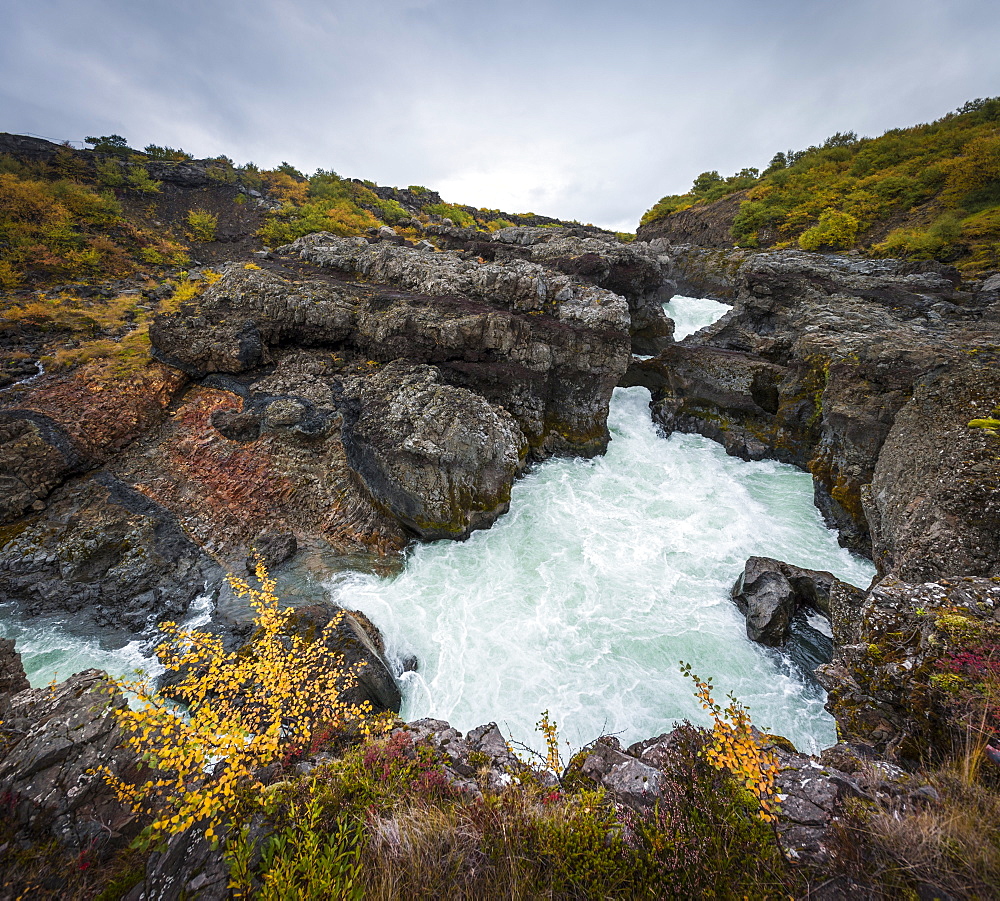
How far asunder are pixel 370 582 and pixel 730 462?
1841cm

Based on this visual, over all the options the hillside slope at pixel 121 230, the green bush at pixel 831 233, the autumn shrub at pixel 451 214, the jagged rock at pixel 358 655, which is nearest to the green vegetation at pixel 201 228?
the hillside slope at pixel 121 230

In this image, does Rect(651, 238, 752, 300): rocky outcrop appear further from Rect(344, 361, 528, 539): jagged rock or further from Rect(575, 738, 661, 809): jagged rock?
Rect(575, 738, 661, 809): jagged rock

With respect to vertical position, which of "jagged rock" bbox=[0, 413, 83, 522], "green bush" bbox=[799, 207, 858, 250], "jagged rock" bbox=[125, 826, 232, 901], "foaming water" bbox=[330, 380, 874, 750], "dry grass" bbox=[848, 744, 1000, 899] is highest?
"green bush" bbox=[799, 207, 858, 250]

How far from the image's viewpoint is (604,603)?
11656 millimetres

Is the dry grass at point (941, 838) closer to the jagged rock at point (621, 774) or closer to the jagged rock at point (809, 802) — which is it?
the jagged rock at point (809, 802)

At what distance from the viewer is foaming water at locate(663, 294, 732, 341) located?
31.2 metres

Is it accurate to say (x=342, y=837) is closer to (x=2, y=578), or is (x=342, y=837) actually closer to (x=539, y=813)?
(x=539, y=813)

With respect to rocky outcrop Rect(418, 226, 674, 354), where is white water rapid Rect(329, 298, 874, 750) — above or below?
below

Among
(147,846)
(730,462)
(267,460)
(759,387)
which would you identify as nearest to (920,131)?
(759,387)

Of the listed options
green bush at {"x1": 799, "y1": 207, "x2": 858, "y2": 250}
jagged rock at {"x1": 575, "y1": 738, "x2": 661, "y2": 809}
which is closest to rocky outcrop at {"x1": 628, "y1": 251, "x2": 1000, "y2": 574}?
green bush at {"x1": 799, "y1": 207, "x2": 858, "y2": 250}

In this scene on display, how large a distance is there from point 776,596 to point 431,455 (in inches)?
475

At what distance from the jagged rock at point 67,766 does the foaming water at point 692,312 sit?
35.2m

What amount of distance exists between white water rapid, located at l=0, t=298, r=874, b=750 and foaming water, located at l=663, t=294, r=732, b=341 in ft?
59.5

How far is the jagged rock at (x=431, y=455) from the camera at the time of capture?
44.2 feet
